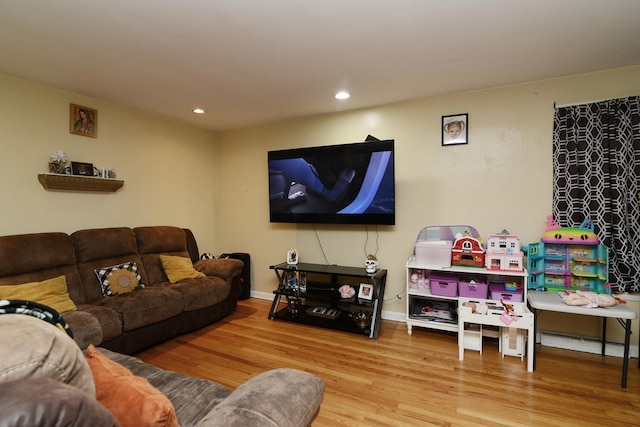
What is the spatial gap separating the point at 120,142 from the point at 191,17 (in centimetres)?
214

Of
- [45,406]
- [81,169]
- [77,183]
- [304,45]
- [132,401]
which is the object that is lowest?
[132,401]

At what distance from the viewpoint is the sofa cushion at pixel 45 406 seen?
18.5 inches

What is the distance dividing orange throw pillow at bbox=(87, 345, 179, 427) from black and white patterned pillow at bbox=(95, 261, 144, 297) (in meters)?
2.25

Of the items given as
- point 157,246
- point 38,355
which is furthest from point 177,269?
point 38,355

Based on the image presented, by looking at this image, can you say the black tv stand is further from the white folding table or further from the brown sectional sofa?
the white folding table

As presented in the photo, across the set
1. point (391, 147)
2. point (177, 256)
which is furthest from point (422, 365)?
point (177, 256)

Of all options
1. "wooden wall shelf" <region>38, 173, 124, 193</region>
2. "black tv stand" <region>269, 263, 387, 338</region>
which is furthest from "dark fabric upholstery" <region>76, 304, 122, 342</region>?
"black tv stand" <region>269, 263, 387, 338</region>

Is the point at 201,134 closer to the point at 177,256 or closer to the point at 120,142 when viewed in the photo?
the point at 120,142

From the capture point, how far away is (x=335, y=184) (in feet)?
11.2

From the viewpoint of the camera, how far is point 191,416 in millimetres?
1233

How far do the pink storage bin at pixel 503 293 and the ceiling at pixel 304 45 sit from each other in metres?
1.86

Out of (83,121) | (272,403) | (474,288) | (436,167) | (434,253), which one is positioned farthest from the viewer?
(436,167)

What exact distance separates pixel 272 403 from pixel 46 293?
238 cm

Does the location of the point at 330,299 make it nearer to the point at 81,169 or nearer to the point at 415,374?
the point at 415,374
